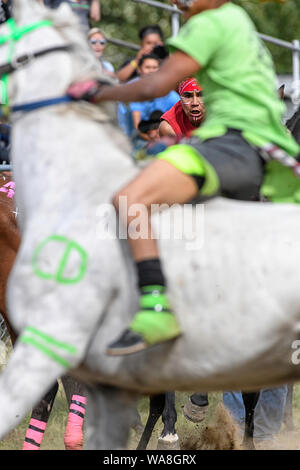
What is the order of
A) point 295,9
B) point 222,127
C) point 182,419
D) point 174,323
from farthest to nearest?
point 295,9 → point 182,419 → point 222,127 → point 174,323

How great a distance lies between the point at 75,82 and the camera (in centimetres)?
409

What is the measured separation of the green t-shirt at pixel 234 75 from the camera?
3.92m

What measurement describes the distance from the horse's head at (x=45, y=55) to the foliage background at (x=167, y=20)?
17980 millimetres

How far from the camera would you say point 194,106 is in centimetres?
641

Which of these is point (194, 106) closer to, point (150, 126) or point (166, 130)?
point (166, 130)

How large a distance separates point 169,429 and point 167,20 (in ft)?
60.2

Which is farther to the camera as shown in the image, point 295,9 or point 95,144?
point 295,9

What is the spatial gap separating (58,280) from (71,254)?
118 millimetres

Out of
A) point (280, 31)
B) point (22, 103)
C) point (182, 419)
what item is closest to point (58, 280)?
point (22, 103)

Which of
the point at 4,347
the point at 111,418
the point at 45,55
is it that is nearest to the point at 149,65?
the point at 4,347

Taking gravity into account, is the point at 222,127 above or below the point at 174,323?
above

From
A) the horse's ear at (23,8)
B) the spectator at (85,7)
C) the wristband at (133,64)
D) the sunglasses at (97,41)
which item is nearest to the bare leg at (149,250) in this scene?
the horse's ear at (23,8)

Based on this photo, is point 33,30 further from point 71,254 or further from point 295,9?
point 295,9

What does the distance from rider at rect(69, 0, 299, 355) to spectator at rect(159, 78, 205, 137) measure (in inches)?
91.0
